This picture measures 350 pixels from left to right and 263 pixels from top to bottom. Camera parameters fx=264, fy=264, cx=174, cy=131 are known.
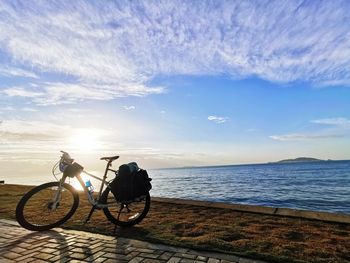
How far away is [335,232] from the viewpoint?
503 centimetres

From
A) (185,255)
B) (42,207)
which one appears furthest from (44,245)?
(185,255)

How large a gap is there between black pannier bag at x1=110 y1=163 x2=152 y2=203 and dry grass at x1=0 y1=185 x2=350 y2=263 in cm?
65

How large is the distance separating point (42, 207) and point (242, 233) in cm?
414

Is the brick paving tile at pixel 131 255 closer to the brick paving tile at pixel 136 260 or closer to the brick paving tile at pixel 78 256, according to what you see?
the brick paving tile at pixel 136 260

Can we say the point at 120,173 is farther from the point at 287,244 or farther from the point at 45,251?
the point at 287,244

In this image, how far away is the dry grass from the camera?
4.03 meters

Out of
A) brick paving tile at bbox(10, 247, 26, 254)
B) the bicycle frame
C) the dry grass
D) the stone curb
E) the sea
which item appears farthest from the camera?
the sea

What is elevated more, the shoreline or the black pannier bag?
the black pannier bag

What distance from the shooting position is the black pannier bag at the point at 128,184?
5492 mm

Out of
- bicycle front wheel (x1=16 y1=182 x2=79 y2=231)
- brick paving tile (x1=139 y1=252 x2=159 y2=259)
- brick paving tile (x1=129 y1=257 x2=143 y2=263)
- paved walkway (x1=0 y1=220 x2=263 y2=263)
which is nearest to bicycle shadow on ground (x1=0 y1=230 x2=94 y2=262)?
paved walkway (x1=0 y1=220 x2=263 y2=263)

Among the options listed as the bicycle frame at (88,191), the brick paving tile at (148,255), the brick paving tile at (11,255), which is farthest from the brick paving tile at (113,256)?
the bicycle frame at (88,191)

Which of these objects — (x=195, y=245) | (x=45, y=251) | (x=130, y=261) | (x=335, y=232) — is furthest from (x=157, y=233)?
(x=335, y=232)

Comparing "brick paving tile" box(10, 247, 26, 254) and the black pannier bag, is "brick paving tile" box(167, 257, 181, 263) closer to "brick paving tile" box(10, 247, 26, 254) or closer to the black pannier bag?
the black pannier bag

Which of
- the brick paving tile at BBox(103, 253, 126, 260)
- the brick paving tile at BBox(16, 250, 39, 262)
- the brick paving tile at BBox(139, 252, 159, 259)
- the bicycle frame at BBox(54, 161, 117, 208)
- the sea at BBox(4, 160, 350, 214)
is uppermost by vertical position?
the bicycle frame at BBox(54, 161, 117, 208)
